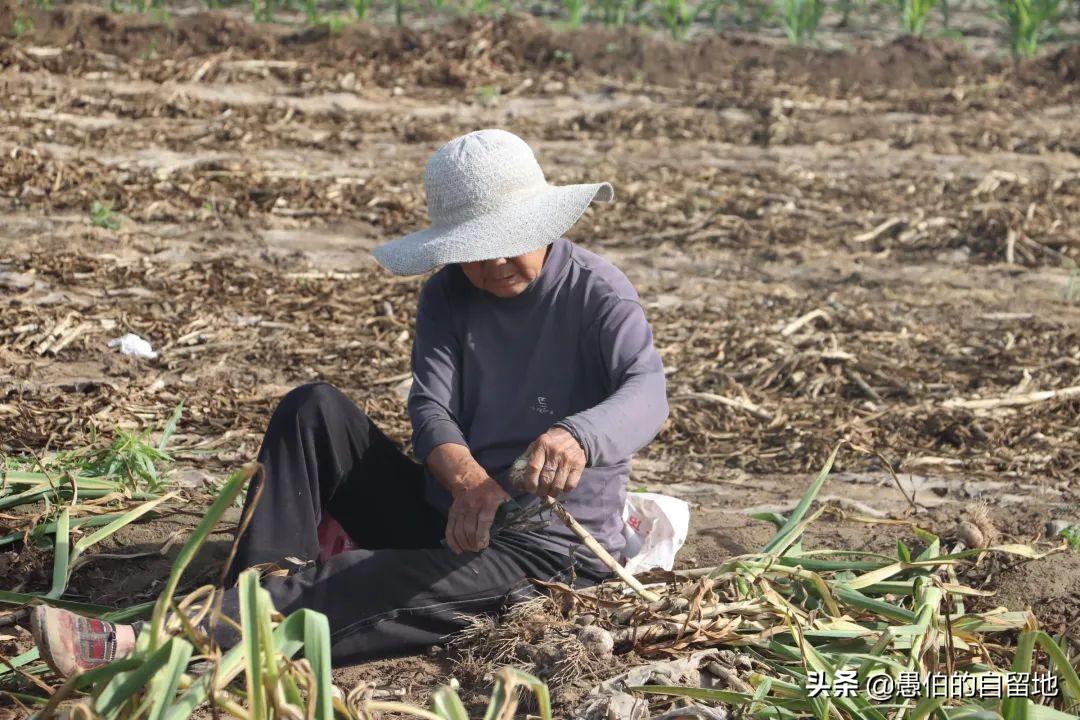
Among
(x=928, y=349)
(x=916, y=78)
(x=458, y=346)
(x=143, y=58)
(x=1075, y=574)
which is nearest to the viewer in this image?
(x=458, y=346)

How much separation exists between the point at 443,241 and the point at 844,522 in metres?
1.68

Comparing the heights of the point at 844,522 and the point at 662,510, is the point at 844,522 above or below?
below

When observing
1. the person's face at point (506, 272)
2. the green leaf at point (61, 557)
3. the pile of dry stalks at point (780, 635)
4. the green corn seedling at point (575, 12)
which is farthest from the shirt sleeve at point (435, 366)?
the green corn seedling at point (575, 12)

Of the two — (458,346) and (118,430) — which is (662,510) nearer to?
(458,346)

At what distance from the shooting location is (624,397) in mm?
2705

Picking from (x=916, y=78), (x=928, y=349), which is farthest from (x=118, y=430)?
(x=916, y=78)

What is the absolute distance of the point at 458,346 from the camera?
3035 mm

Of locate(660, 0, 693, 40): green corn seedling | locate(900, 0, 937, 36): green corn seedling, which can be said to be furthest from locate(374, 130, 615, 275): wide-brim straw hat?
locate(900, 0, 937, 36): green corn seedling

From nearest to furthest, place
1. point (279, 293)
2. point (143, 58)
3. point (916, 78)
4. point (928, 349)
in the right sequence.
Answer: point (928, 349) → point (279, 293) → point (143, 58) → point (916, 78)

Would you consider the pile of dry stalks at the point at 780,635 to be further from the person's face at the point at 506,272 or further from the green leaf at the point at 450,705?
the person's face at the point at 506,272

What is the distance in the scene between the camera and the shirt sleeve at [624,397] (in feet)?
8.48

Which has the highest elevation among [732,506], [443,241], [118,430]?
[443,241]

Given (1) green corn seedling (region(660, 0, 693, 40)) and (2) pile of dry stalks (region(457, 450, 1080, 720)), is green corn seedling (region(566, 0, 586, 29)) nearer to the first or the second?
(1) green corn seedling (region(660, 0, 693, 40))

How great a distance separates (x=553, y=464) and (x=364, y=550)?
1.82 feet
